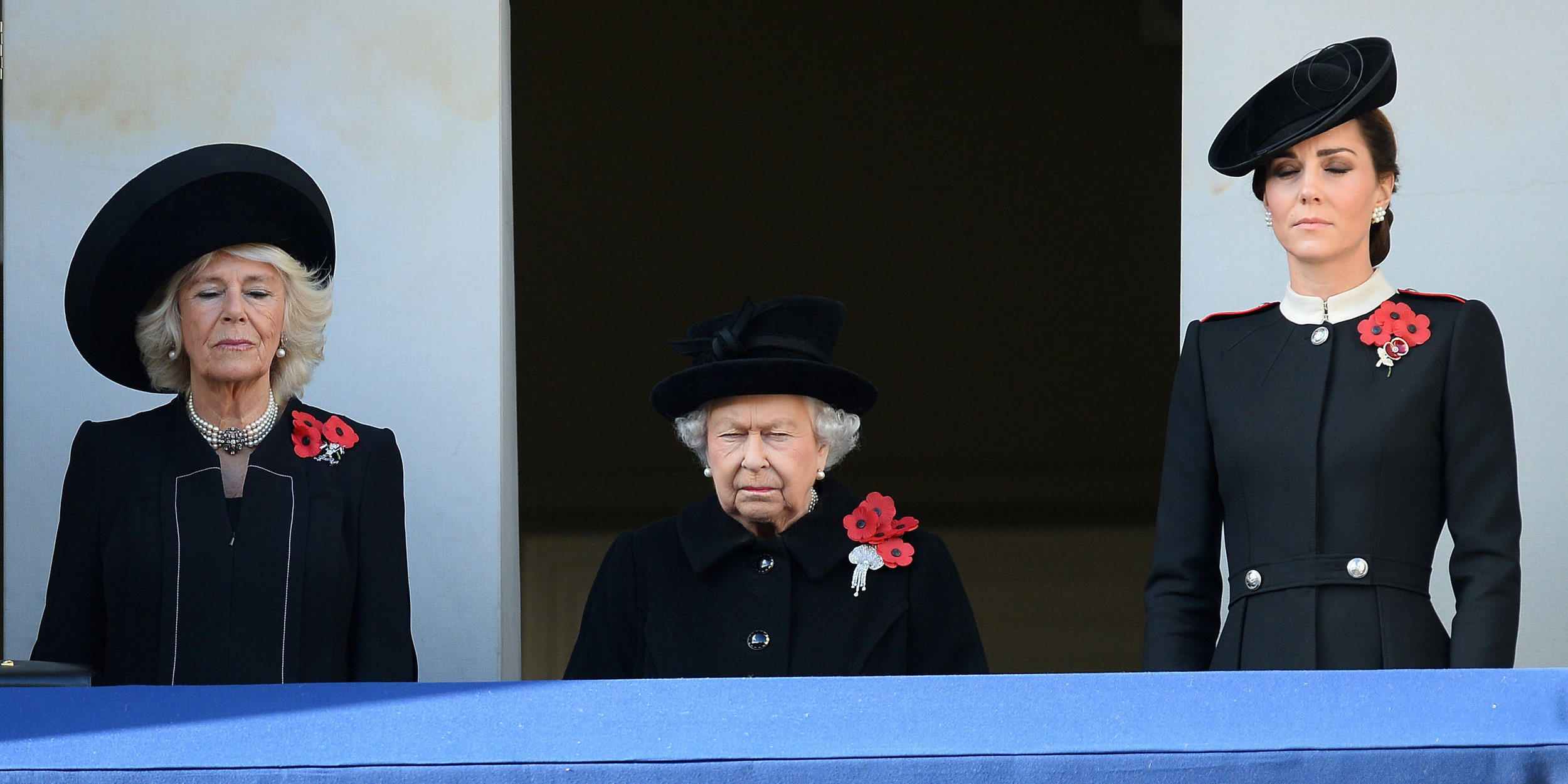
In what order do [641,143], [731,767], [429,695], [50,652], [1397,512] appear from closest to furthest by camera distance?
[731,767]
[429,695]
[1397,512]
[50,652]
[641,143]

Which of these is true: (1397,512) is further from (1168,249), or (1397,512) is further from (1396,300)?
(1168,249)

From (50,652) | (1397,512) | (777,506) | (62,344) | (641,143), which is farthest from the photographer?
(641,143)

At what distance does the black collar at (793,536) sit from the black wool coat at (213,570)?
53cm

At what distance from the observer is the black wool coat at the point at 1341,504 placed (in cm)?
267

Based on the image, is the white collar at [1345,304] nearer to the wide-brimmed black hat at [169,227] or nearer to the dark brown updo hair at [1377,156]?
the dark brown updo hair at [1377,156]

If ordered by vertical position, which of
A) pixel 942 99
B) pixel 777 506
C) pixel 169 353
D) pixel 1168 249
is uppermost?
pixel 942 99

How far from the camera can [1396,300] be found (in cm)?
284

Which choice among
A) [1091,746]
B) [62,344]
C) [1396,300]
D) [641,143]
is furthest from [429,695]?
[641,143]

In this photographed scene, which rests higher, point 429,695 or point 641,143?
point 641,143

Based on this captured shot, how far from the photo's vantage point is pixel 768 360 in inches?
124

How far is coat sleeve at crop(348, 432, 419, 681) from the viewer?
10.1 ft

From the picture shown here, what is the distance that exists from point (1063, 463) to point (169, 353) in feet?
19.8

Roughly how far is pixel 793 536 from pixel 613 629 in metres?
0.37

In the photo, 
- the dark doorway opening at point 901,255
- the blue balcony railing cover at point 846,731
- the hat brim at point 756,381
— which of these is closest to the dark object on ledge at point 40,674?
the blue balcony railing cover at point 846,731
